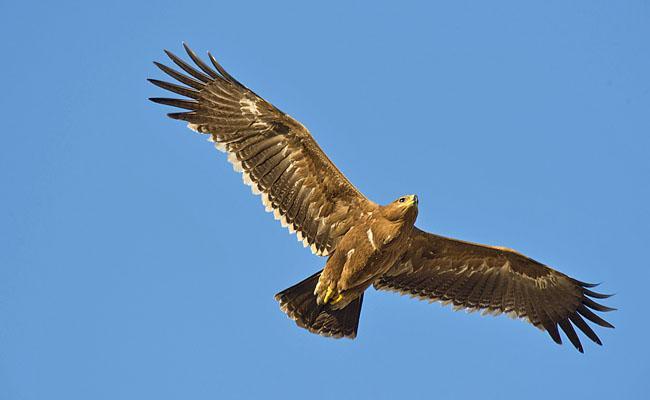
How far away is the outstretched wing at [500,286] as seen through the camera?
49.9ft

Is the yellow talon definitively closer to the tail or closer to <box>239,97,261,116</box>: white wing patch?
the tail

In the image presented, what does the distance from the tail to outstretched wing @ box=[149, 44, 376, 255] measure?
1.85 feet

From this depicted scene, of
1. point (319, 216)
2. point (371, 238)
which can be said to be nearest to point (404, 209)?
point (371, 238)

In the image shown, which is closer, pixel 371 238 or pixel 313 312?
pixel 371 238

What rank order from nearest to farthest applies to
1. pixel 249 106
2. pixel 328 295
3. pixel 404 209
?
pixel 404 209 < pixel 328 295 < pixel 249 106

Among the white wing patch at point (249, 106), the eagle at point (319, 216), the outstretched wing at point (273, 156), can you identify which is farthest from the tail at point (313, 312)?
the white wing patch at point (249, 106)

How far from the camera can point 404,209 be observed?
1370cm

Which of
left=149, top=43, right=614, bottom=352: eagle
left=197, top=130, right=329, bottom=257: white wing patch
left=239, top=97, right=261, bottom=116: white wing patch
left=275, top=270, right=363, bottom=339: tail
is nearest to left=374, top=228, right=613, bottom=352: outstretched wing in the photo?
left=149, top=43, right=614, bottom=352: eagle

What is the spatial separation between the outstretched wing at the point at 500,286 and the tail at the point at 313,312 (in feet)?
2.40

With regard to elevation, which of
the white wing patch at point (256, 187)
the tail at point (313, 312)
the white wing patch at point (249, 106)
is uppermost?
the white wing patch at point (249, 106)

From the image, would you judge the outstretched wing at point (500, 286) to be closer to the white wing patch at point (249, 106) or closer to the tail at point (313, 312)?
the tail at point (313, 312)

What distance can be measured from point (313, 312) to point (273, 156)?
2.21 meters

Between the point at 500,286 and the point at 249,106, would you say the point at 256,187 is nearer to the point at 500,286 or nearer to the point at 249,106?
the point at 249,106

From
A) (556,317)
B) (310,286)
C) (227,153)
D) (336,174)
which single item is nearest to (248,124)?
(227,153)
